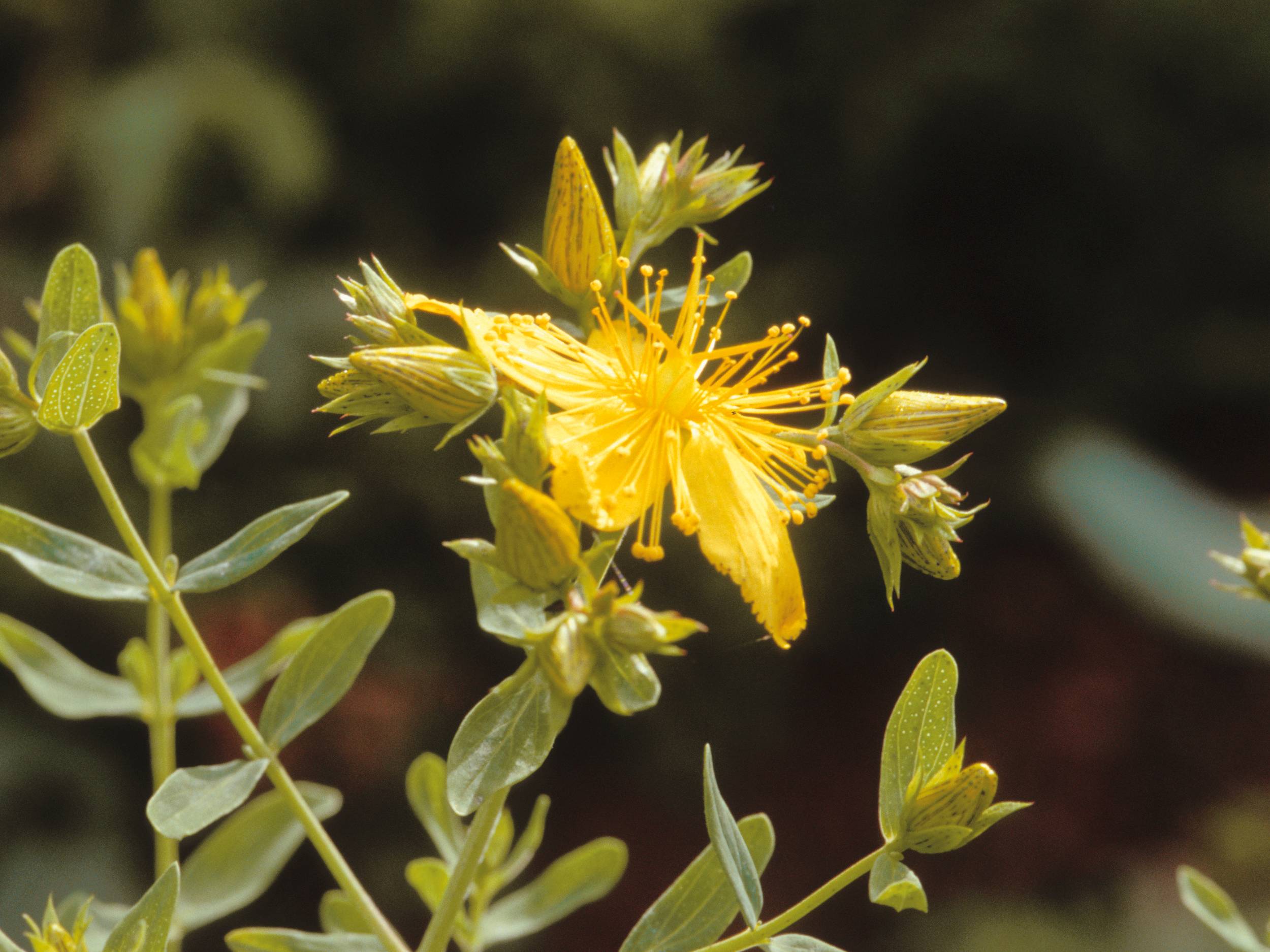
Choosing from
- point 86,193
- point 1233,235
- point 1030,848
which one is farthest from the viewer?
point 1233,235

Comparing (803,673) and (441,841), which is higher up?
(441,841)

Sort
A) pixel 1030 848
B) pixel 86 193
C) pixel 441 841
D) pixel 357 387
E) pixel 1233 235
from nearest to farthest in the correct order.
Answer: pixel 357 387 → pixel 441 841 → pixel 86 193 → pixel 1030 848 → pixel 1233 235

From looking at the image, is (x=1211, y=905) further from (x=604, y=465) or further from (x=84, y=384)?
(x=84, y=384)

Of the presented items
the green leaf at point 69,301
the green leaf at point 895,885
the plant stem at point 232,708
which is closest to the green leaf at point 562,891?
the plant stem at point 232,708

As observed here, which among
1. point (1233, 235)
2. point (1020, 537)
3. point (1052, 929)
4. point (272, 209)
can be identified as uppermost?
point (272, 209)

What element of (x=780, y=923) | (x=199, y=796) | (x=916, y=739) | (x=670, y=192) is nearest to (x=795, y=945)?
(x=780, y=923)

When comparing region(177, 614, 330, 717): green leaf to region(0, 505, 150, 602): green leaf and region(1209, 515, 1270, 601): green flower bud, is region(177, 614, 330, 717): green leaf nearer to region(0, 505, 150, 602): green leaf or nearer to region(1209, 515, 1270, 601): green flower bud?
region(0, 505, 150, 602): green leaf

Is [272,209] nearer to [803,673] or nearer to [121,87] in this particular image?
[121,87]

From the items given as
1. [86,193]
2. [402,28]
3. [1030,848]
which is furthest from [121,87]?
[1030,848]
